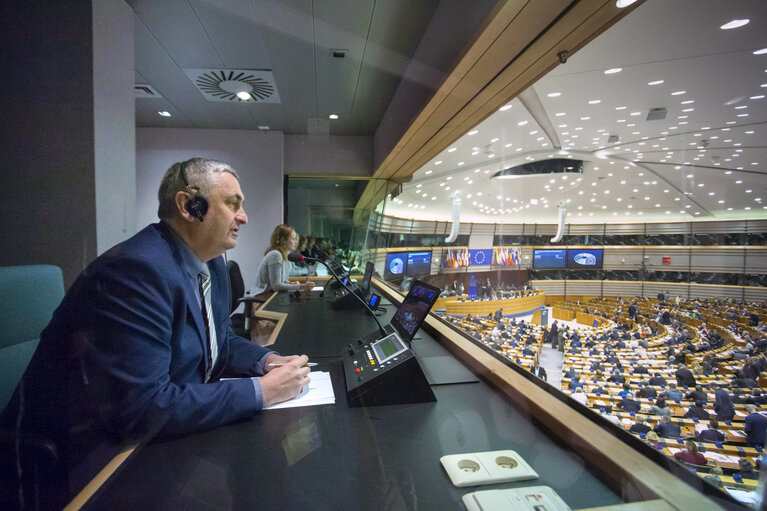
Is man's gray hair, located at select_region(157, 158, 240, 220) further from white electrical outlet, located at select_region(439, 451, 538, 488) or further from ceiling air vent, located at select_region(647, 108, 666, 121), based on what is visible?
ceiling air vent, located at select_region(647, 108, 666, 121)

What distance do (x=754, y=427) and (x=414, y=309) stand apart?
95cm

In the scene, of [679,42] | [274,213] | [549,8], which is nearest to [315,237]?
[274,213]

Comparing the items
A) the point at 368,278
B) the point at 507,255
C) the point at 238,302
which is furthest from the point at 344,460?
the point at 238,302

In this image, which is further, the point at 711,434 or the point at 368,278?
the point at 368,278

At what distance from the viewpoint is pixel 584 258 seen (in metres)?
1.12

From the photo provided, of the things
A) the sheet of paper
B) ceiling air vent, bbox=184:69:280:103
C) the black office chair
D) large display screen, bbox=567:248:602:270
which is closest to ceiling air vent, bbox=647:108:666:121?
large display screen, bbox=567:248:602:270

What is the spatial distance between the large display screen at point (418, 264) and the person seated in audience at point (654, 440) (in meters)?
1.39

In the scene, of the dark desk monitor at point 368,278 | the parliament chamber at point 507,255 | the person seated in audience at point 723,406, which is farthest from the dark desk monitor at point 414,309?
the dark desk monitor at point 368,278

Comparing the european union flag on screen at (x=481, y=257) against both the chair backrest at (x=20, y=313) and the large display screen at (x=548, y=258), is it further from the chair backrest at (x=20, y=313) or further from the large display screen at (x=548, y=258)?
the chair backrest at (x=20, y=313)

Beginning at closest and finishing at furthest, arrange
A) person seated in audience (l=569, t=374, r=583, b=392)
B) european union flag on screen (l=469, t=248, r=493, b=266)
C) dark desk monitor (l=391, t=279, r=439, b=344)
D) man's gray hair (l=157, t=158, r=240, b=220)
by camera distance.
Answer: person seated in audience (l=569, t=374, r=583, b=392) → man's gray hair (l=157, t=158, r=240, b=220) → dark desk monitor (l=391, t=279, r=439, b=344) → european union flag on screen (l=469, t=248, r=493, b=266)

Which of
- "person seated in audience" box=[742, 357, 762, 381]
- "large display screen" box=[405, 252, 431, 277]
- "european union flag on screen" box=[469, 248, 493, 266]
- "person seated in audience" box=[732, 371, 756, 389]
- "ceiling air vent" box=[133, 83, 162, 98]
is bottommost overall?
"person seated in audience" box=[732, 371, 756, 389]

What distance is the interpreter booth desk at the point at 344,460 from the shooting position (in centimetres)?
64

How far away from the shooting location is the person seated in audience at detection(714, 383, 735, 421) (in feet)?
1.95

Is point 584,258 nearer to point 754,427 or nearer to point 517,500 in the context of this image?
point 754,427
